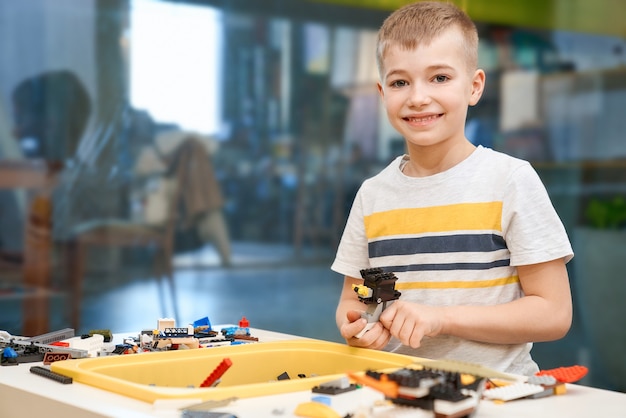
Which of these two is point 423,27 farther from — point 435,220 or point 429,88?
point 435,220

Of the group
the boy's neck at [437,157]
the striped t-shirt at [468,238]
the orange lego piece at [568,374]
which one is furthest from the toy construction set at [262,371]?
the boy's neck at [437,157]

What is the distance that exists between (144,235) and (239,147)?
0.49 metres

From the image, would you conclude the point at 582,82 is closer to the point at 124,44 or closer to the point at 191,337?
the point at 124,44

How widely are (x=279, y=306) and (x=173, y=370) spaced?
227 centimetres

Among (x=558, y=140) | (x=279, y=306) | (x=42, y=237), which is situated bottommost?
(x=279, y=306)

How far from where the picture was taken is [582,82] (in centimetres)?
347

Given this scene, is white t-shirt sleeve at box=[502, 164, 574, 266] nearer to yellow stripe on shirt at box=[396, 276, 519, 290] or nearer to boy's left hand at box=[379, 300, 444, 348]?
yellow stripe on shirt at box=[396, 276, 519, 290]

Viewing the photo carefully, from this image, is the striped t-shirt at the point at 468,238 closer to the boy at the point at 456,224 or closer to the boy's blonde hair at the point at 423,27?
the boy at the point at 456,224

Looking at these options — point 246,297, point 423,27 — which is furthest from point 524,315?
point 246,297

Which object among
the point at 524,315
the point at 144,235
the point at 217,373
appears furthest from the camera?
the point at 144,235

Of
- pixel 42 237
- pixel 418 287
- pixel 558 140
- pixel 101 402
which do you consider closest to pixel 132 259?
pixel 42 237

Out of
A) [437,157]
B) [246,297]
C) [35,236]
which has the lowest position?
[246,297]

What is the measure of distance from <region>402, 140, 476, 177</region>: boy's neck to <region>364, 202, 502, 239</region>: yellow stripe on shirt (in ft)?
0.23

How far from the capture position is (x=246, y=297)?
3275mm
